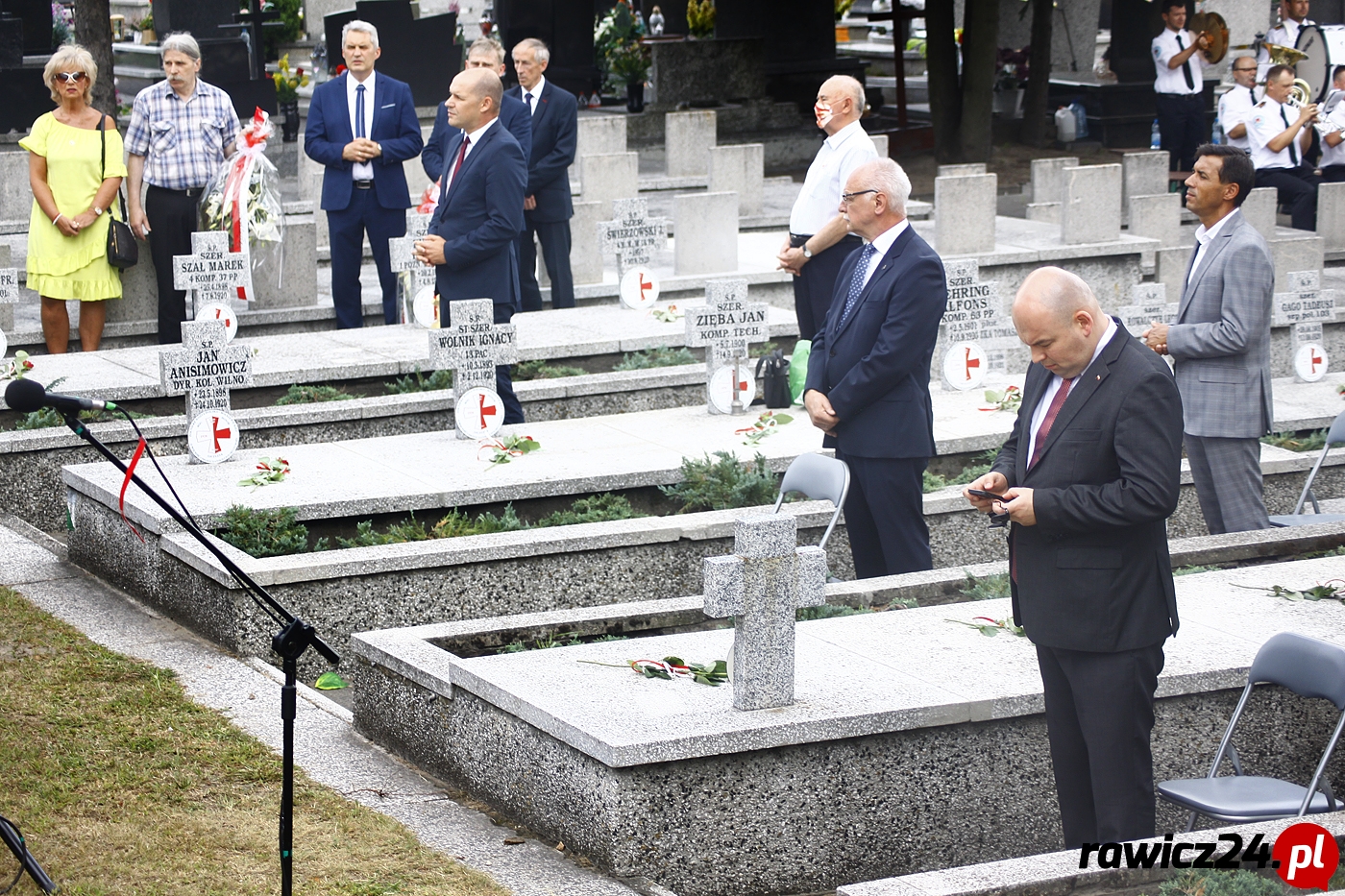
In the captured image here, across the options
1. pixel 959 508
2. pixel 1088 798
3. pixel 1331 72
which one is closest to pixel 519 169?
pixel 959 508

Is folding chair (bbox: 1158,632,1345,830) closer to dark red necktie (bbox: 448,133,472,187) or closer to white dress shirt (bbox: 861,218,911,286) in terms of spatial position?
white dress shirt (bbox: 861,218,911,286)

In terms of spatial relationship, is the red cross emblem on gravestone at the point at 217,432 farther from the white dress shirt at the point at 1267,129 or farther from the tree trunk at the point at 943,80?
the tree trunk at the point at 943,80

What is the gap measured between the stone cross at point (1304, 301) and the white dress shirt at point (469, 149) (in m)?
5.01

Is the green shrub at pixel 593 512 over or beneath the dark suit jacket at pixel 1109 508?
beneath

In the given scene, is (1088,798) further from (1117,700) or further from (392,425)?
(392,425)

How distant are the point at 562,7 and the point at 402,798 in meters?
20.9

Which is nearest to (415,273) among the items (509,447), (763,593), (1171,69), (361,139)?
(361,139)

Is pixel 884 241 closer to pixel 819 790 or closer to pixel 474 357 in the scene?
pixel 819 790

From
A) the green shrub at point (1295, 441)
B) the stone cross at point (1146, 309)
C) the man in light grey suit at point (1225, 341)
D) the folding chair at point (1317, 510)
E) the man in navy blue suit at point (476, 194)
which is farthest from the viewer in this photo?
the stone cross at point (1146, 309)

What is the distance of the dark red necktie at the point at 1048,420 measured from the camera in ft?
16.3

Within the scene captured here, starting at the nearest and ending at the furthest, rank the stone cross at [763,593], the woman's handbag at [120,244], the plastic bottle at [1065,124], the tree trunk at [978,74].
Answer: the stone cross at [763,593]
the woman's handbag at [120,244]
the tree trunk at [978,74]
the plastic bottle at [1065,124]

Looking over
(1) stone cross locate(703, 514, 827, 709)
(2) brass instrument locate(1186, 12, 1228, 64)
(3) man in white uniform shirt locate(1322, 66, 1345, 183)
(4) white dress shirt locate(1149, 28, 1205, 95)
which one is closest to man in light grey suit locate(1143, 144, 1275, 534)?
(1) stone cross locate(703, 514, 827, 709)

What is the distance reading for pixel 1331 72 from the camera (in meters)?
18.5

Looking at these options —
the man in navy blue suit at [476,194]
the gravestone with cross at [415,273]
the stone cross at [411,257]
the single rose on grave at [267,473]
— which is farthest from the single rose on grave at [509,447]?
the stone cross at [411,257]
